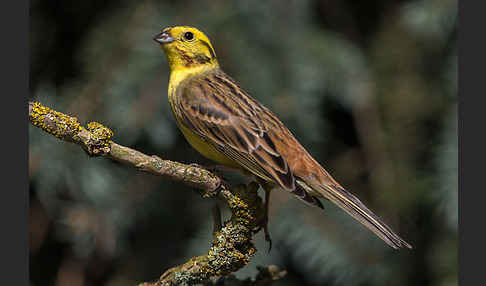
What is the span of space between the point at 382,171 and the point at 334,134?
0.37 m

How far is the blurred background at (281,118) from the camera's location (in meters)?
2.55

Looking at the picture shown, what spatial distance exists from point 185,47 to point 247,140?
0.54 metres

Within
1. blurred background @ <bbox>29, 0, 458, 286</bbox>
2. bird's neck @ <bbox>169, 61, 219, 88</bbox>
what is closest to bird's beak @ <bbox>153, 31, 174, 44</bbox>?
bird's neck @ <bbox>169, 61, 219, 88</bbox>

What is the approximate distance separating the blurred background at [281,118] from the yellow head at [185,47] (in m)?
0.24

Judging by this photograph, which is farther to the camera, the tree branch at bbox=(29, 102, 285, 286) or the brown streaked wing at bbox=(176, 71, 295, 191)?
the brown streaked wing at bbox=(176, 71, 295, 191)

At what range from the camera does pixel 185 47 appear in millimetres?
2293

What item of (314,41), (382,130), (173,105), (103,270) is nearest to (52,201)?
(103,270)

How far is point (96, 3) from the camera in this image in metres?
2.85

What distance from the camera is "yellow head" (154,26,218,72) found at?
7.41ft

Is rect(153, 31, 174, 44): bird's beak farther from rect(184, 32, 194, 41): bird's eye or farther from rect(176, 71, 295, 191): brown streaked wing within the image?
rect(176, 71, 295, 191): brown streaked wing

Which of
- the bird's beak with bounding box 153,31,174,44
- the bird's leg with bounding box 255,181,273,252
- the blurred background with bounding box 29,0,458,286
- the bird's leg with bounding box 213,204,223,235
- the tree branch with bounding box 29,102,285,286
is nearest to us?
the tree branch with bounding box 29,102,285,286

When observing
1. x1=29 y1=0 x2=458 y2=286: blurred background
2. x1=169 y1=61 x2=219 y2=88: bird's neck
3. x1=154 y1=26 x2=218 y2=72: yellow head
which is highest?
x1=154 y1=26 x2=218 y2=72: yellow head

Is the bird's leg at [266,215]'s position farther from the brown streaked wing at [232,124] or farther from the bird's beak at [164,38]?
the bird's beak at [164,38]

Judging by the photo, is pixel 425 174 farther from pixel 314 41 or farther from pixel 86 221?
pixel 86 221
